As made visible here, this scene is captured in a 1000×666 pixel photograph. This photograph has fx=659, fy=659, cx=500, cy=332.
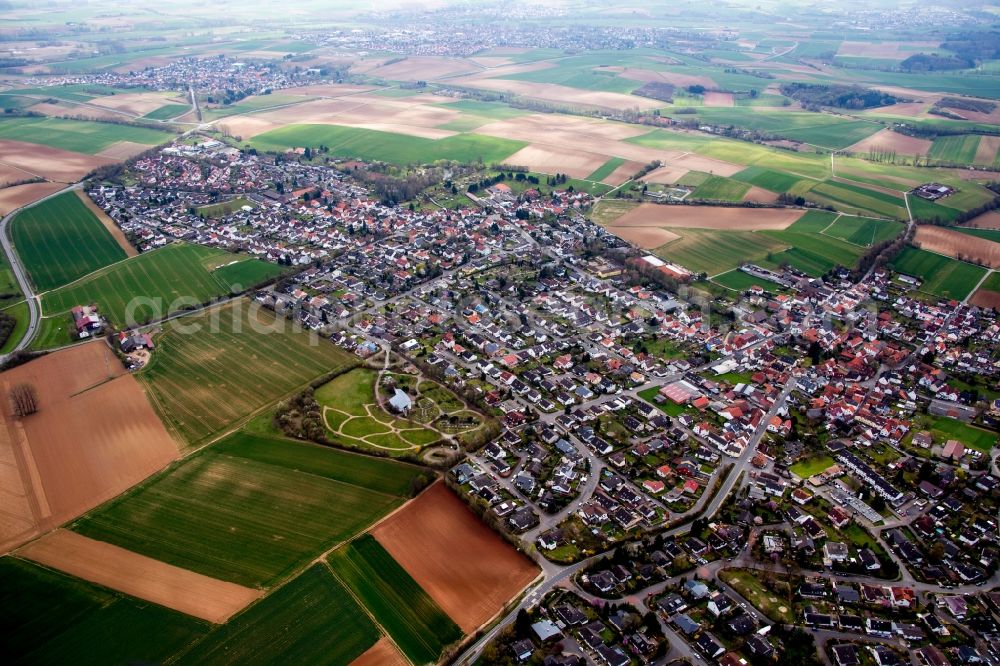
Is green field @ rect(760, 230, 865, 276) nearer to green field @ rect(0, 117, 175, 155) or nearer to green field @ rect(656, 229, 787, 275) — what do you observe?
green field @ rect(656, 229, 787, 275)

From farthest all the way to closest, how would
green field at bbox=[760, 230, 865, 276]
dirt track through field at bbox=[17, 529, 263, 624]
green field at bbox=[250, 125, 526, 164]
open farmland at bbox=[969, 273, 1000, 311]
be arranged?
green field at bbox=[250, 125, 526, 164] < green field at bbox=[760, 230, 865, 276] < open farmland at bbox=[969, 273, 1000, 311] < dirt track through field at bbox=[17, 529, 263, 624]

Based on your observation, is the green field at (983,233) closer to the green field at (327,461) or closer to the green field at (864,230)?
the green field at (864,230)

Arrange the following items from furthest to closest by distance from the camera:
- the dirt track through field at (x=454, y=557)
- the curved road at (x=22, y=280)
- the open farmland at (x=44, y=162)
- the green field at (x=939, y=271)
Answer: the open farmland at (x=44, y=162) < the green field at (x=939, y=271) < the curved road at (x=22, y=280) < the dirt track through field at (x=454, y=557)

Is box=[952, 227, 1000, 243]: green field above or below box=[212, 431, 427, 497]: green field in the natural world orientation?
above

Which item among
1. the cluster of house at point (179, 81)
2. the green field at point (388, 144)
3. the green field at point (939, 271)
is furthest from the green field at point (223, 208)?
the green field at point (939, 271)

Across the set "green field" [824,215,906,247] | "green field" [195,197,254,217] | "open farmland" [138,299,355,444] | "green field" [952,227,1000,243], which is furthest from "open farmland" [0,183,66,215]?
"green field" [952,227,1000,243]
